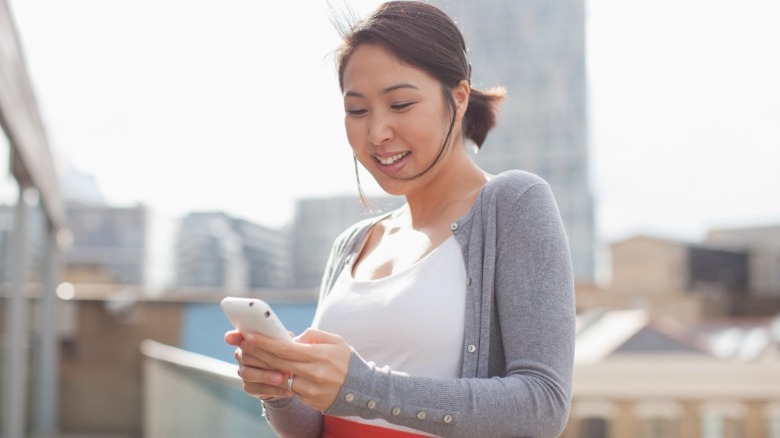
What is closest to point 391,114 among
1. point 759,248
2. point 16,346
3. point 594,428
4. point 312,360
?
point 312,360

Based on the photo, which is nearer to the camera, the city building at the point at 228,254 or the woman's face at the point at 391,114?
the woman's face at the point at 391,114

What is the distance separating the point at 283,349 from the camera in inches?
36.4

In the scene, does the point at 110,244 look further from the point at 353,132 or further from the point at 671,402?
the point at 353,132

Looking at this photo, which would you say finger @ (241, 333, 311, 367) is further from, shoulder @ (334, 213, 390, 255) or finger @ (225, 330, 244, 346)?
shoulder @ (334, 213, 390, 255)

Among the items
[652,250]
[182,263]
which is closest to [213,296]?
[182,263]

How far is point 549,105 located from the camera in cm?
7188

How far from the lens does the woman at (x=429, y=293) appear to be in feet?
3.18

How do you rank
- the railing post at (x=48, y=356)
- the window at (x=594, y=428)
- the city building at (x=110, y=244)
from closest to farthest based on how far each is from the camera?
the window at (x=594, y=428) → the railing post at (x=48, y=356) → the city building at (x=110, y=244)

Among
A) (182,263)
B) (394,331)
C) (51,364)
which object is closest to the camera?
(394,331)

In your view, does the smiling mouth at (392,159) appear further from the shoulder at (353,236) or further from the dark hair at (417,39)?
the shoulder at (353,236)

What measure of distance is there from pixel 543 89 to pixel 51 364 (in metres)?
69.1

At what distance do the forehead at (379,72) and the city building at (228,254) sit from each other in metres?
6.41

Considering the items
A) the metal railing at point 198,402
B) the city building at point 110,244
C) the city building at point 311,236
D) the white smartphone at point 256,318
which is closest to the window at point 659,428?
the metal railing at point 198,402

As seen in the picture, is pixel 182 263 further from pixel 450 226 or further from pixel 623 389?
pixel 450 226
